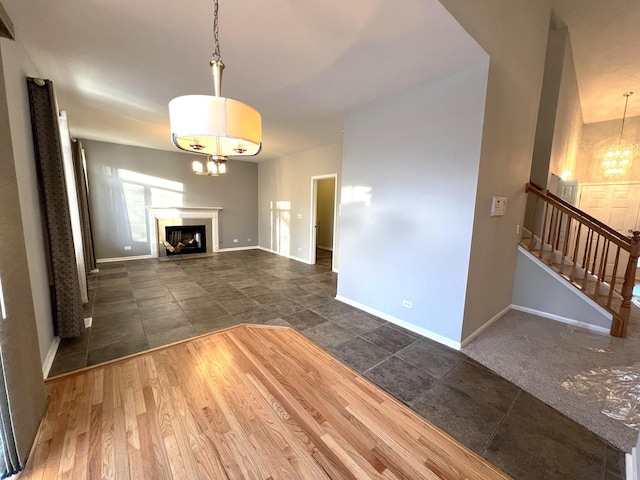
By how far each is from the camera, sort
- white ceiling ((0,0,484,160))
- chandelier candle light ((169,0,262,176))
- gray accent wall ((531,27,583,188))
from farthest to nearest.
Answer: gray accent wall ((531,27,583,188))
white ceiling ((0,0,484,160))
chandelier candle light ((169,0,262,176))

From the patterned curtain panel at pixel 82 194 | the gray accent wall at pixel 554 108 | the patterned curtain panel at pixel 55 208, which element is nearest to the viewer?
the patterned curtain panel at pixel 55 208

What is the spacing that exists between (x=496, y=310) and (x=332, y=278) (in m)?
2.69

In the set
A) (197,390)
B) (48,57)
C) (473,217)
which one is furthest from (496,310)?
(48,57)

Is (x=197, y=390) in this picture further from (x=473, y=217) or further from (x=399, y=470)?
(x=473, y=217)

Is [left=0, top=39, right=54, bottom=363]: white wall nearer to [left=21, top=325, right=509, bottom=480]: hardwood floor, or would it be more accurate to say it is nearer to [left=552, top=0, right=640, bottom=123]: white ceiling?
[left=21, top=325, right=509, bottom=480]: hardwood floor

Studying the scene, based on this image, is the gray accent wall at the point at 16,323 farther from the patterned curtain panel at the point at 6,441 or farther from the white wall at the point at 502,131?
the white wall at the point at 502,131

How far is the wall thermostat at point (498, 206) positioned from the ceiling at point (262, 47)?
4.54 ft

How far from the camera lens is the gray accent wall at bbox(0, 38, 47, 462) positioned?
4.35ft

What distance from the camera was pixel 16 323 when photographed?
1.43 meters

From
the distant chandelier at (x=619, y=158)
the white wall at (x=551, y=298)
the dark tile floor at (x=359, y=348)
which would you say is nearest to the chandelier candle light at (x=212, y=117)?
the dark tile floor at (x=359, y=348)

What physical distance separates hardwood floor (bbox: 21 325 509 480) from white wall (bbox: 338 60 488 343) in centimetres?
127

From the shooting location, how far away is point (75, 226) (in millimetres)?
3121

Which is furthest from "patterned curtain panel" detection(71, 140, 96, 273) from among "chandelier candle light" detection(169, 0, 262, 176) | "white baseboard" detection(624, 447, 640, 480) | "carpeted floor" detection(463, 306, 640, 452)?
"white baseboard" detection(624, 447, 640, 480)

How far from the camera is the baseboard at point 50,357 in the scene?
208cm
